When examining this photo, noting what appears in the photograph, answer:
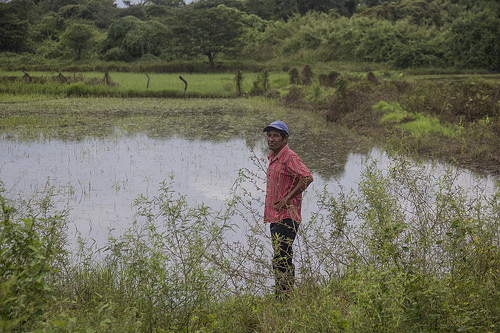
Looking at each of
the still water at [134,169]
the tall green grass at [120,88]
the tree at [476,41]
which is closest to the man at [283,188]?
the still water at [134,169]

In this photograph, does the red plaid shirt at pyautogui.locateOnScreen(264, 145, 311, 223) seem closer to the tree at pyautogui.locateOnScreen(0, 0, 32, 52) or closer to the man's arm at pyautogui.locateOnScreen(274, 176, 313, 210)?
the man's arm at pyautogui.locateOnScreen(274, 176, 313, 210)

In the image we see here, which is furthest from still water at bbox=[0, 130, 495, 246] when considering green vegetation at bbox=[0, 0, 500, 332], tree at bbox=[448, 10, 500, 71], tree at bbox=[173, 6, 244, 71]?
tree at bbox=[173, 6, 244, 71]

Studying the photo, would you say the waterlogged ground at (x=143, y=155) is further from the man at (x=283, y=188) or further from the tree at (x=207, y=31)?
the tree at (x=207, y=31)

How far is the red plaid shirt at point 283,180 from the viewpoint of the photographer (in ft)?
14.1

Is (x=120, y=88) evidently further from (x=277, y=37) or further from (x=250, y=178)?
(x=277, y=37)

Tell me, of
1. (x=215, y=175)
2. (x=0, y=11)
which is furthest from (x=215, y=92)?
(x=0, y=11)

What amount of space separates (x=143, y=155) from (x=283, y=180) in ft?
21.8

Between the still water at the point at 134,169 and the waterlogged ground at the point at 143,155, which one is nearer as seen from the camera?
the still water at the point at 134,169

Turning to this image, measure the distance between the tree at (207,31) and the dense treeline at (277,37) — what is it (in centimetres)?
6

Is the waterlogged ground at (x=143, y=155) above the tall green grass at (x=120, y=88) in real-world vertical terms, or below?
below

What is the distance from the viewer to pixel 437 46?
3069cm

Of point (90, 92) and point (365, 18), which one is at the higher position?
point (365, 18)

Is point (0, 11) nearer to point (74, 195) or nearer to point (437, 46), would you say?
point (437, 46)

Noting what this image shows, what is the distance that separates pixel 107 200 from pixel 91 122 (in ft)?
25.3
